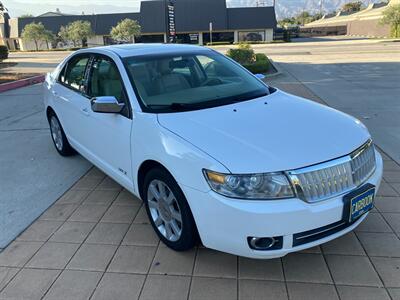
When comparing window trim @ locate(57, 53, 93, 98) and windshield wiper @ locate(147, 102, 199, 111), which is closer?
windshield wiper @ locate(147, 102, 199, 111)

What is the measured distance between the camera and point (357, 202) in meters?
2.71

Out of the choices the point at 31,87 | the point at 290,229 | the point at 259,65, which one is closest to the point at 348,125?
the point at 290,229

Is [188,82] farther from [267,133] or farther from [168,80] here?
[267,133]

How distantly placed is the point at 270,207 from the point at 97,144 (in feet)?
7.65

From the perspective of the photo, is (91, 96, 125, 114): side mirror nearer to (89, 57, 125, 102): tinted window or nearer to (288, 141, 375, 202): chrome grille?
(89, 57, 125, 102): tinted window

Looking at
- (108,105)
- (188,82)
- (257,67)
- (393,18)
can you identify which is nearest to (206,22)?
(393,18)

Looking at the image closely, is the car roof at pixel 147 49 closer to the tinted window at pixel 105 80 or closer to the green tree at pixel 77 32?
the tinted window at pixel 105 80

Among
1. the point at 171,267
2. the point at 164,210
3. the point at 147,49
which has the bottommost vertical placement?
the point at 171,267

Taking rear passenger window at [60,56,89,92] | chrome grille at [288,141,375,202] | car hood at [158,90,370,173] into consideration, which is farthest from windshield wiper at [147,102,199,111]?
rear passenger window at [60,56,89,92]

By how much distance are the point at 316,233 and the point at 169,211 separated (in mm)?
1170

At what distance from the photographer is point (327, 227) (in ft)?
8.62

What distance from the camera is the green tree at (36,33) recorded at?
159ft

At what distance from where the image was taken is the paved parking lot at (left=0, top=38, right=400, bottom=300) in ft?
8.92

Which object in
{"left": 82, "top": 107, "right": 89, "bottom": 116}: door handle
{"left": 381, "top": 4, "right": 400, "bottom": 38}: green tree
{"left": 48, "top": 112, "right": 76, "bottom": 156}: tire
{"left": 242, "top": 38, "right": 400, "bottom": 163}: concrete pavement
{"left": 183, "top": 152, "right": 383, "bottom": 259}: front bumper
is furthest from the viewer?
{"left": 381, "top": 4, "right": 400, "bottom": 38}: green tree
